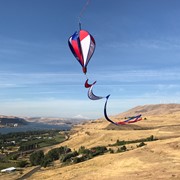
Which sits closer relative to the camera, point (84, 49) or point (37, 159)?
point (84, 49)

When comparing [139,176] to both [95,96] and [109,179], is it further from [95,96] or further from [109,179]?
[95,96]

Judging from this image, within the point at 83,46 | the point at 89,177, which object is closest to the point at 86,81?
the point at 83,46

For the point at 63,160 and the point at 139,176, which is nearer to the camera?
the point at 139,176

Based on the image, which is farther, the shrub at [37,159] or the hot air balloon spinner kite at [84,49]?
the shrub at [37,159]

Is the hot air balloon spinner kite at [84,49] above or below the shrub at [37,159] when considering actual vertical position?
above

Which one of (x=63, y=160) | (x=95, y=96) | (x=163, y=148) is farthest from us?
(x=63, y=160)

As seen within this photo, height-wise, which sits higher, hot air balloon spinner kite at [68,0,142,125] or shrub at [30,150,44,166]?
hot air balloon spinner kite at [68,0,142,125]

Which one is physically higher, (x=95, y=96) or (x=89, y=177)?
(x=95, y=96)

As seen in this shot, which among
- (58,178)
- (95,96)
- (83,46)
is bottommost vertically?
(58,178)

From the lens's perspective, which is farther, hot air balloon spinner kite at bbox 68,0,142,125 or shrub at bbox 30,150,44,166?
shrub at bbox 30,150,44,166

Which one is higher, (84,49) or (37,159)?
(84,49)

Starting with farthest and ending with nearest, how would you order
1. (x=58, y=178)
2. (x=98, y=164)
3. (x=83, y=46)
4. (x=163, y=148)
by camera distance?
(x=163, y=148), (x=98, y=164), (x=58, y=178), (x=83, y=46)
